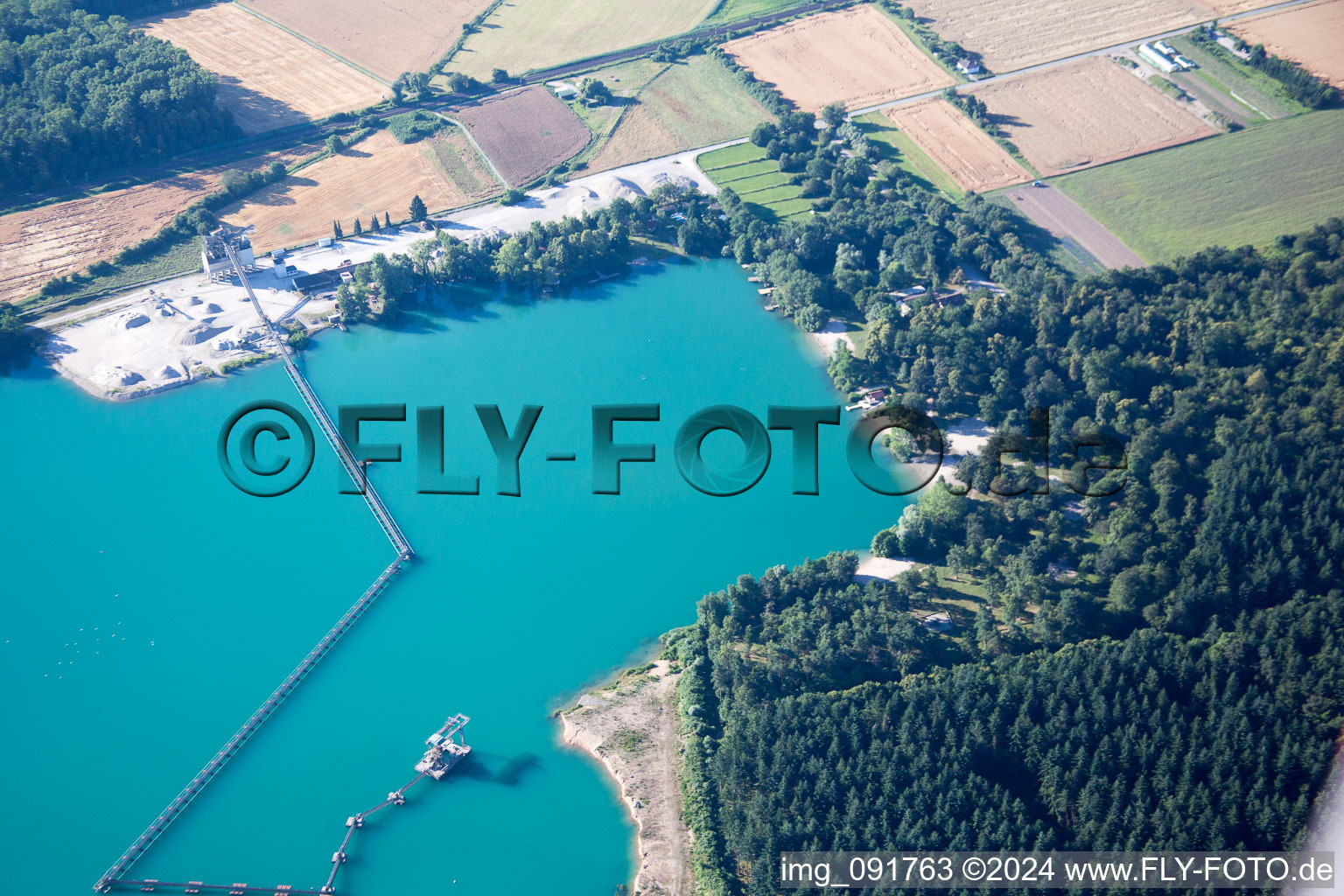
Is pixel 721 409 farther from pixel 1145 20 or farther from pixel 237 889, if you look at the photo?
pixel 1145 20

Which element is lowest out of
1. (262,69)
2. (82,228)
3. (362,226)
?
(82,228)

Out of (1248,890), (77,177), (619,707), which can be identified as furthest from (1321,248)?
(77,177)

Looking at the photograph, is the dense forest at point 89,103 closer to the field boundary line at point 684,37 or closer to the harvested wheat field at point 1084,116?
the field boundary line at point 684,37

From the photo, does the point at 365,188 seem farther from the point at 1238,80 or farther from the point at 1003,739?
the point at 1238,80

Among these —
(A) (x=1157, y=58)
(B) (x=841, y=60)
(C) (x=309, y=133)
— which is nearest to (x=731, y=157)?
(B) (x=841, y=60)

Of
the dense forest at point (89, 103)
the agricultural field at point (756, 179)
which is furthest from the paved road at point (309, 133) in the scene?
the agricultural field at point (756, 179)

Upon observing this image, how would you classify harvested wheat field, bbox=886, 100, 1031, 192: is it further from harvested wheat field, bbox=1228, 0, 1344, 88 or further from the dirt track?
harvested wheat field, bbox=1228, 0, 1344, 88

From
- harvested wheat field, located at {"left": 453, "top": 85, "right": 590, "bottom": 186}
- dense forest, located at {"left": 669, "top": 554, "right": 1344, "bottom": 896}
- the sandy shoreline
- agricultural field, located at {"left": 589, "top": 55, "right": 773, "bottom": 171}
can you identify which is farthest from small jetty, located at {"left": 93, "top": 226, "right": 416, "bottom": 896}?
agricultural field, located at {"left": 589, "top": 55, "right": 773, "bottom": 171}
